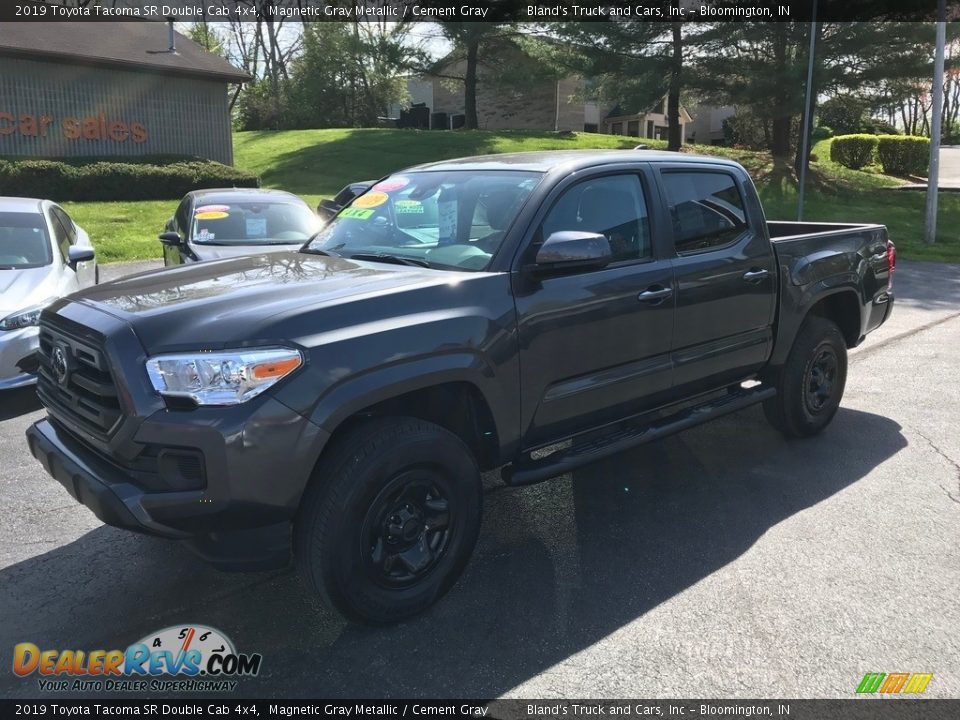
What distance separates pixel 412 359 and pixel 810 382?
3.40 meters

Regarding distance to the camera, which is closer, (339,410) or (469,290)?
(339,410)

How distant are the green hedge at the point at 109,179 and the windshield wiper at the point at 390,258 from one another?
1836 cm

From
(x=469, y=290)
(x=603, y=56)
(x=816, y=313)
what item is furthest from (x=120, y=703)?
(x=603, y=56)

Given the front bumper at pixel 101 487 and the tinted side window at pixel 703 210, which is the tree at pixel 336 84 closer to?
the tinted side window at pixel 703 210

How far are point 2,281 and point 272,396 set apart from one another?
16.2 ft

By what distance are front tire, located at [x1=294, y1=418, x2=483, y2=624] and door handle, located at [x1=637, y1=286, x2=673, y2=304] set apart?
1.34 metres

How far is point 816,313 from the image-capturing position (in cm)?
570

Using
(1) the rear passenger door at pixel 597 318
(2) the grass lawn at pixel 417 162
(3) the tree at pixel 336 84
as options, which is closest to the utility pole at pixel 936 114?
(2) the grass lawn at pixel 417 162

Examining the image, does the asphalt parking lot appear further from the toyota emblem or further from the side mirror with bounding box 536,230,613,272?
the side mirror with bounding box 536,230,613,272

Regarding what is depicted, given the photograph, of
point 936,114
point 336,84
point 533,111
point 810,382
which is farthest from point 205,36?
point 810,382

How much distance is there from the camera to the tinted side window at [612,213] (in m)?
4.03

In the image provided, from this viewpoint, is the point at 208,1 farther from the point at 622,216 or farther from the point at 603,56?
the point at 622,216

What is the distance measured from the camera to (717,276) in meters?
4.59

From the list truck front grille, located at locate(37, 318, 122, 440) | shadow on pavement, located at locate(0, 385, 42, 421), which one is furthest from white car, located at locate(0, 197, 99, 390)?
truck front grille, located at locate(37, 318, 122, 440)
